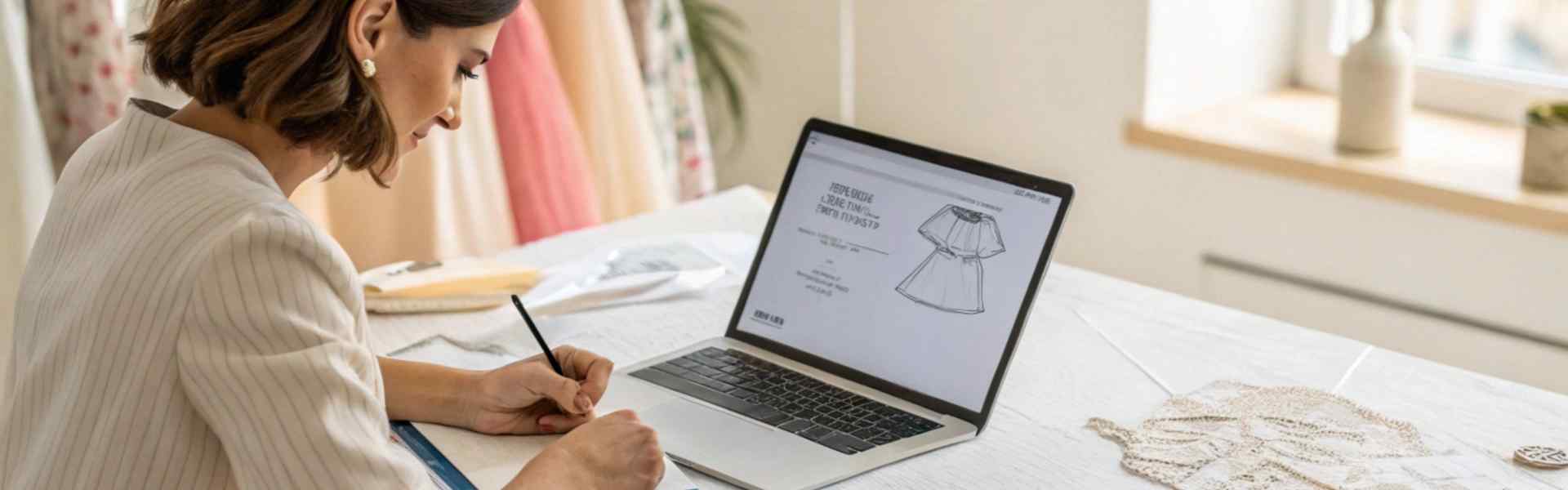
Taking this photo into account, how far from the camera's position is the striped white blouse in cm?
98

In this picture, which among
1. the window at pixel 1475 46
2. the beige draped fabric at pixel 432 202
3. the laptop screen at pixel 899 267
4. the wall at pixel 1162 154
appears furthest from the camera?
the window at pixel 1475 46

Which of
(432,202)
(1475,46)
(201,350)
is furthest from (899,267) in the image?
(1475,46)

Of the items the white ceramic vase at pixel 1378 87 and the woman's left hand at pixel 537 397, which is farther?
the white ceramic vase at pixel 1378 87

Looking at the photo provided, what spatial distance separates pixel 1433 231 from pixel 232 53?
1.85m

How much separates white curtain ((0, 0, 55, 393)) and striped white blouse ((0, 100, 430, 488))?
0.96m

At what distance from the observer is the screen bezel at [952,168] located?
1373mm

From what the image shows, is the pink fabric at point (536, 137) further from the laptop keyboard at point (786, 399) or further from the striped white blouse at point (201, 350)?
the striped white blouse at point (201, 350)

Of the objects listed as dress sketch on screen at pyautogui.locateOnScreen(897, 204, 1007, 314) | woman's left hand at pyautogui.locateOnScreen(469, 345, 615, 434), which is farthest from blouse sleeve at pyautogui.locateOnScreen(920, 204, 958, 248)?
woman's left hand at pyautogui.locateOnScreen(469, 345, 615, 434)

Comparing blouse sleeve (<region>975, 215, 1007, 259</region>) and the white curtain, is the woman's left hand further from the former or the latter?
the white curtain

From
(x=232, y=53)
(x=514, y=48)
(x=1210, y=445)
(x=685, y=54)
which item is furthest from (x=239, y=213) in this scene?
(x=685, y=54)

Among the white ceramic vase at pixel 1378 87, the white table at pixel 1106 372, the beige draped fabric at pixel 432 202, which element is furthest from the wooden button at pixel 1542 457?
the beige draped fabric at pixel 432 202

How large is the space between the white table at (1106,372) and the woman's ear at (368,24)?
17.1 inches

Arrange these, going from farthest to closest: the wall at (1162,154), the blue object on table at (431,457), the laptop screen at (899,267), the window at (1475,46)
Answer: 1. the window at (1475,46)
2. the wall at (1162,154)
3. the laptop screen at (899,267)
4. the blue object on table at (431,457)

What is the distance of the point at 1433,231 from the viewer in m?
2.36
